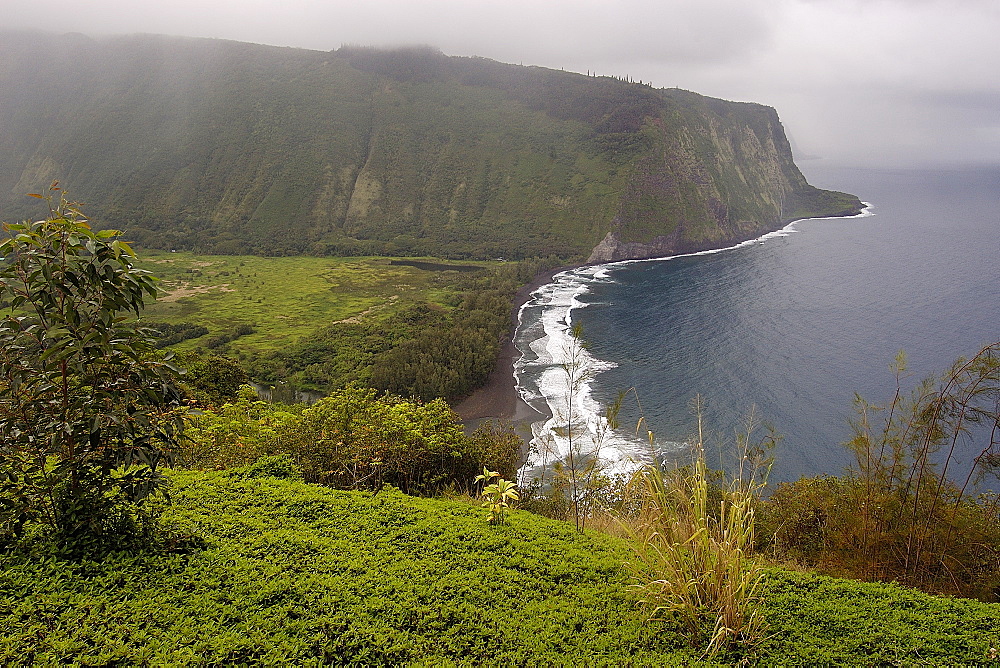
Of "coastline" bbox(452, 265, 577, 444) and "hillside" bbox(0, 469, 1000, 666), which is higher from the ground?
"hillside" bbox(0, 469, 1000, 666)

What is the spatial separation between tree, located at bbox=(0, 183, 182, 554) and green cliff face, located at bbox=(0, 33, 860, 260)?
118m

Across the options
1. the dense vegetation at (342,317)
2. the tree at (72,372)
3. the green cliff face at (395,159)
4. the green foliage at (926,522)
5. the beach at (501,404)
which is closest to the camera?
the tree at (72,372)

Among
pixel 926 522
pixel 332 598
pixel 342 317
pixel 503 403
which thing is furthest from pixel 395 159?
pixel 332 598

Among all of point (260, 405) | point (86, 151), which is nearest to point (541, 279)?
point (260, 405)

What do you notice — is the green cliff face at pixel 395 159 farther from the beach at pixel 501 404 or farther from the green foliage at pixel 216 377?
the green foliage at pixel 216 377

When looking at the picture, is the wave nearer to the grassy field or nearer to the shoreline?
the shoreline

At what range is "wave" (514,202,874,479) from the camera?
33.3 metres

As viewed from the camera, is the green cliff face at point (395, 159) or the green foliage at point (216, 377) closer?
the green foliage at point (216, 377)

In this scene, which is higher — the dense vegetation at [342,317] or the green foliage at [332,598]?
the green foliage at [332,598]

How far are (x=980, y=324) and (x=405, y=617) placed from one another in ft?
249

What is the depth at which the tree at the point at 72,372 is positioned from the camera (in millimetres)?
5129

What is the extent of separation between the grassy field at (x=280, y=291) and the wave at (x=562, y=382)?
60.4 ft

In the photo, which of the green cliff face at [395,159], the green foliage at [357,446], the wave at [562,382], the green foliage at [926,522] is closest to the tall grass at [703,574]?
the green foliage at [926,522]

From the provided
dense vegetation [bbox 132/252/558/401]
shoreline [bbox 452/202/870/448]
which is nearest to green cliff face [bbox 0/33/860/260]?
dense vegetation [bbox 132/252/558/401]
